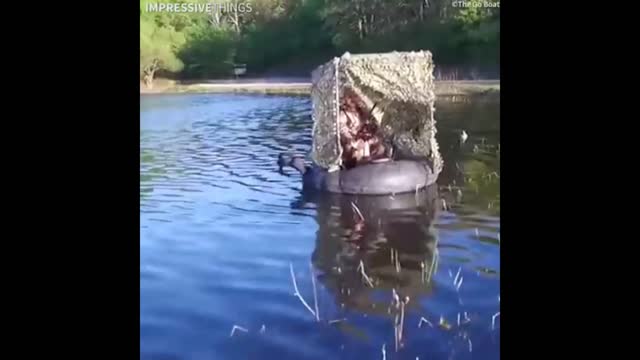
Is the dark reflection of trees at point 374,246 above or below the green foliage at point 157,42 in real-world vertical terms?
below

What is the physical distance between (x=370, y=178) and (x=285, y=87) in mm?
367

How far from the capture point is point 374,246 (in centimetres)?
248

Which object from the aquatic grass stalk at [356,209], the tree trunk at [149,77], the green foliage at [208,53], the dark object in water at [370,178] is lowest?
the aquatic grass stalk at [356,209]

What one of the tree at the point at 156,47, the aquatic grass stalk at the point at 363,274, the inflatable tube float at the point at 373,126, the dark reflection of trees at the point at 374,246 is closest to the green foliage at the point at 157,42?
the tree at the point at 156,47

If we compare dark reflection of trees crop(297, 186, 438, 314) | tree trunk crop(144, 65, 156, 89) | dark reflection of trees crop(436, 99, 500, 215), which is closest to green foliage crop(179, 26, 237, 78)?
tree trunk crop(144, 65, 156, 89)

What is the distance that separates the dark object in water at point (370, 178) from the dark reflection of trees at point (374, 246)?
23mm

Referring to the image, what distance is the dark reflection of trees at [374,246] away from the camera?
240 centimetres

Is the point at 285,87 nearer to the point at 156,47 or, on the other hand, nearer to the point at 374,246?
the point at 156,47

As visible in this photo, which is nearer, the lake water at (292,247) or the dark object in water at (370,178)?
the lake water at (292,247)

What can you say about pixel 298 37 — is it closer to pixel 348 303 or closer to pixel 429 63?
pixel 429 63

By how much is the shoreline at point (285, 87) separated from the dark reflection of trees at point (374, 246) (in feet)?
0.99

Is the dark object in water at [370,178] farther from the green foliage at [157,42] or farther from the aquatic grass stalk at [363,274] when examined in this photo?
the green foliage at [157,42]
